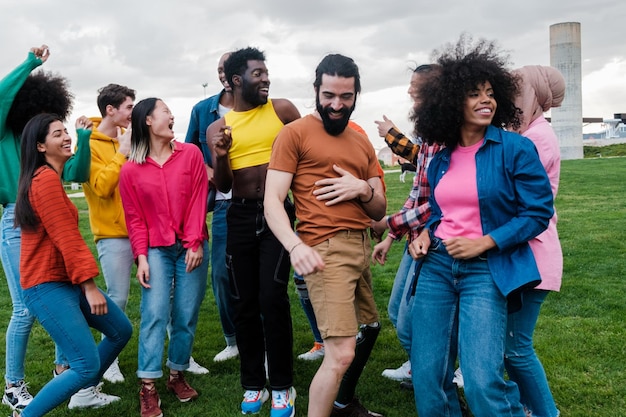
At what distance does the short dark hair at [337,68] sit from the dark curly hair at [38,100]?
2.22 meters

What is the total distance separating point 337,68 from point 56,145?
188 centimetres

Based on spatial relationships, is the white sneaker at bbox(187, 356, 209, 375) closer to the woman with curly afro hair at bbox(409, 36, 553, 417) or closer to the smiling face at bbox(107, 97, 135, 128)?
the smiling face at bbox(107, 97, 135, 128)

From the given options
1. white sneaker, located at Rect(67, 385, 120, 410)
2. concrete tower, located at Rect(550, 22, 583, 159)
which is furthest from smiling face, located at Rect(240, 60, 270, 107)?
concrete tower, located at Rect(550, 22, 583, 159)

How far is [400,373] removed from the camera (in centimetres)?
515

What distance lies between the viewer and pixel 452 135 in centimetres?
347

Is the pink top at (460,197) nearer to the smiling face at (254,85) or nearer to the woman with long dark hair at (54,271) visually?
the smiling face at (254,85)

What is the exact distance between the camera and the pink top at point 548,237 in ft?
12.1

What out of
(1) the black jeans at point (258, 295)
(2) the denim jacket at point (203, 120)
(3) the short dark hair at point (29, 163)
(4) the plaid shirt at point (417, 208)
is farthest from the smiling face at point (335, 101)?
(2) the denim jacket at point (203, 120)

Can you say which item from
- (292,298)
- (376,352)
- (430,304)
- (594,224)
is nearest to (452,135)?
(430,304)

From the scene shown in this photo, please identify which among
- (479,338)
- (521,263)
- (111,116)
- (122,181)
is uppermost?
(111,116)

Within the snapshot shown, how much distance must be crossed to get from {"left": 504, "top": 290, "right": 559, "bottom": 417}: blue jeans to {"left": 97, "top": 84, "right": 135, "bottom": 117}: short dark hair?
348cm

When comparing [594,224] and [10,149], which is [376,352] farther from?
[594,224]

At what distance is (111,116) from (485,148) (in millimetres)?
3250

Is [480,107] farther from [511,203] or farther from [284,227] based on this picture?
[284,227]
